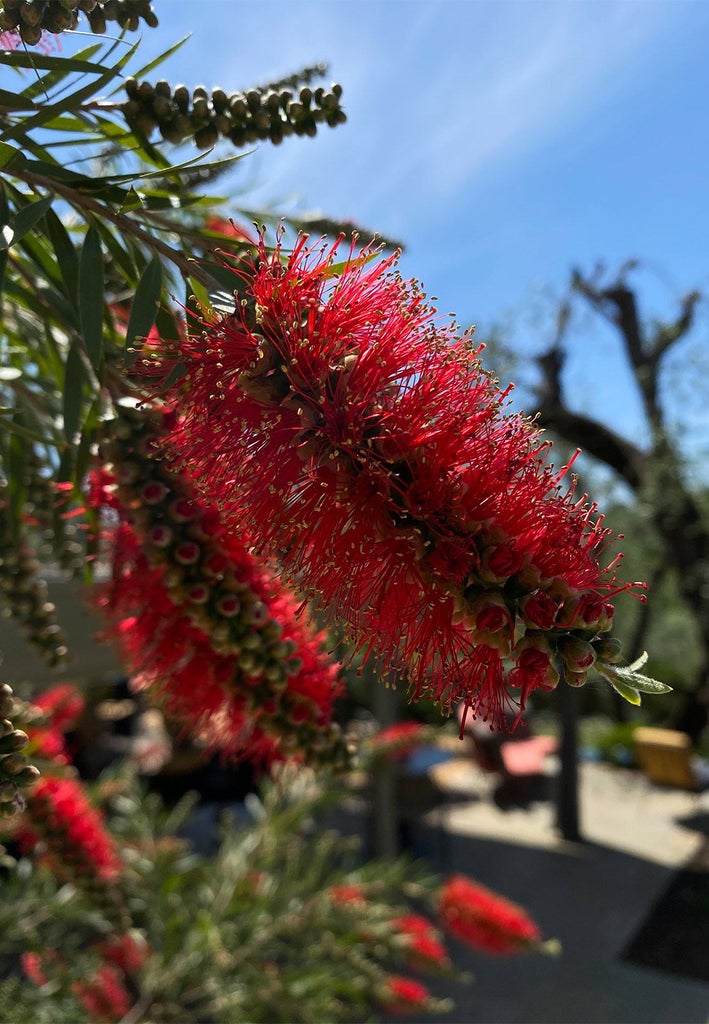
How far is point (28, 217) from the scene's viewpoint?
0.58m

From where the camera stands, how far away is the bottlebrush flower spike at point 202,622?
2.22ft

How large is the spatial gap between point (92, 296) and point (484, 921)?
2.54 metres

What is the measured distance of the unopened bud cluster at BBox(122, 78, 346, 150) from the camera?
2.35 feet

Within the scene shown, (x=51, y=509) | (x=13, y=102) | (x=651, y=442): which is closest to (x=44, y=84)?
(x=13, y=102)

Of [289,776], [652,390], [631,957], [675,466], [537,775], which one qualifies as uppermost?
[652,390]

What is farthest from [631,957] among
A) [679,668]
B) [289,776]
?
[679,668]

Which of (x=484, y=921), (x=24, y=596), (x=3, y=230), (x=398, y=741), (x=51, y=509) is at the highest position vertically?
(x=3, y=230)

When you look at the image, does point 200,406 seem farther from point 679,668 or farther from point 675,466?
point 679,668

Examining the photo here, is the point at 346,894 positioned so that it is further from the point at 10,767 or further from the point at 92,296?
the point at 92,296

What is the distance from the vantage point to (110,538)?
86 cm

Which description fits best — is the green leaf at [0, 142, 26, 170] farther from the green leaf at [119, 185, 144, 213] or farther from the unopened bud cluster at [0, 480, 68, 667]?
the unopened bud cluster at [0, 480, 68, 667]

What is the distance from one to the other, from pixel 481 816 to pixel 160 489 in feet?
25.9

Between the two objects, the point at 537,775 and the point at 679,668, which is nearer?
the point at 537,775

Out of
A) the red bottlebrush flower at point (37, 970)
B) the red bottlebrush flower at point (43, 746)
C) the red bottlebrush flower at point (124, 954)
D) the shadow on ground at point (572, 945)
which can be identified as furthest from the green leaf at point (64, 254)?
the shadow on ground at point (572, 945)
